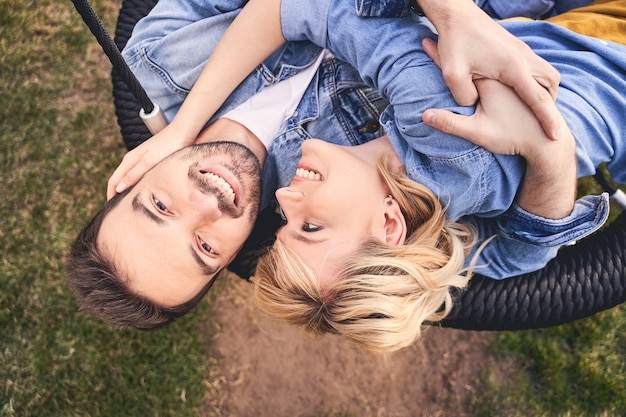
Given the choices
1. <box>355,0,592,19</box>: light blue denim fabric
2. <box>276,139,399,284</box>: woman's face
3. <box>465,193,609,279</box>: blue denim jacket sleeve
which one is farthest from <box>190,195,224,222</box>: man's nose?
<box>355,0,592,19</box>: light blue denim fabric

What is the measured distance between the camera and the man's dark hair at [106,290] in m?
1.85

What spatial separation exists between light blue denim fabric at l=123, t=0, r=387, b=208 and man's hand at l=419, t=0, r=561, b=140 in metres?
0.47

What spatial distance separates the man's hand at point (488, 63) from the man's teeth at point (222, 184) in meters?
0.75

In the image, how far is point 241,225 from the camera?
1.84 metres

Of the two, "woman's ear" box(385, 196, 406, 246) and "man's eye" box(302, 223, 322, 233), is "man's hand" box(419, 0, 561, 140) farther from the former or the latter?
"man's eye" box(302, 223, 322, 233)

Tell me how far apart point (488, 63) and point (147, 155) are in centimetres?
114

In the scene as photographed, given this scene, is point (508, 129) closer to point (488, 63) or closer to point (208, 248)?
point (488, 63)

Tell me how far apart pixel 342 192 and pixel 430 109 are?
0.35 m

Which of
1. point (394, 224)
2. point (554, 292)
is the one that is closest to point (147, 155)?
point (394, 224)

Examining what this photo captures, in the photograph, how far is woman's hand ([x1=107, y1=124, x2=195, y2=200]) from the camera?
1.89m

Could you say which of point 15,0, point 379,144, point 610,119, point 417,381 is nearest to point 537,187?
point 610,119

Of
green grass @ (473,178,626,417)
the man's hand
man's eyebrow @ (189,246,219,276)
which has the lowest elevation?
green grass @ (473,178,626,417)

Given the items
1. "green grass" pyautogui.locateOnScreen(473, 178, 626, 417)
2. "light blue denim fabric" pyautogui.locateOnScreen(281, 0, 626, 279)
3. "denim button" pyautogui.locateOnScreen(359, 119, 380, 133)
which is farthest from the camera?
"green grass" pyautogui.locateOnScreen(473, 178, 626, 417)

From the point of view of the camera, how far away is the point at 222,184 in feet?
5.85
